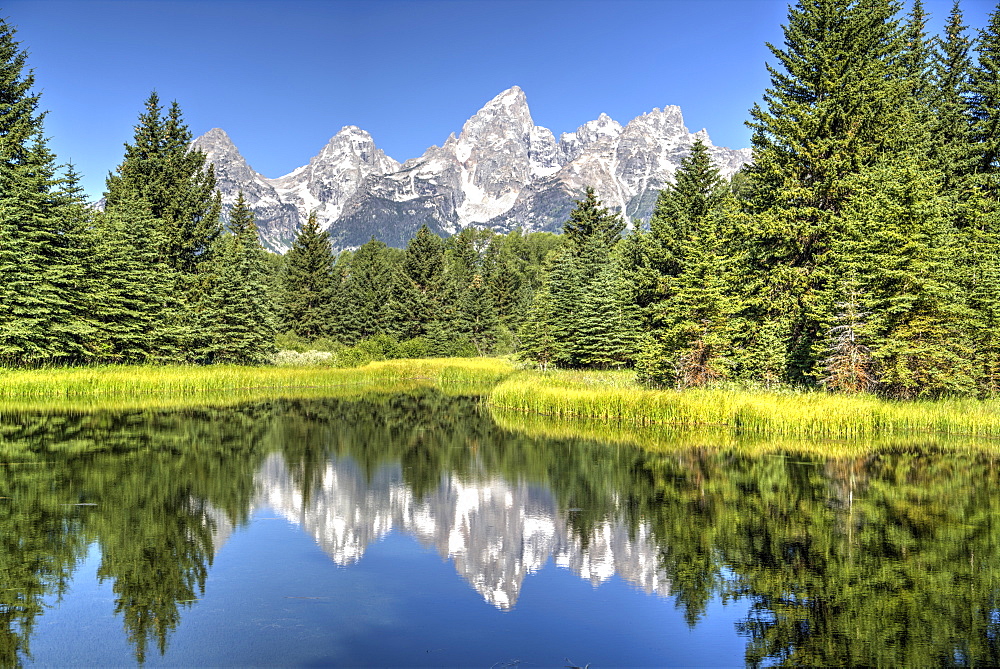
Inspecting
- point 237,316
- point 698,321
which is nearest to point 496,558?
point 698,321

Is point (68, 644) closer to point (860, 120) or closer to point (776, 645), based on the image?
point (776, 645)

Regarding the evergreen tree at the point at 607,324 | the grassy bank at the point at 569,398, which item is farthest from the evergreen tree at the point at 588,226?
the grassy bank at the point at 569,398

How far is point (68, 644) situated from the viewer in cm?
880

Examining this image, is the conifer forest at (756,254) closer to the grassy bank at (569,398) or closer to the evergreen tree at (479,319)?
the grassy bank at (569,398)

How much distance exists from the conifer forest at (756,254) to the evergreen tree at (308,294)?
23501 millimetres

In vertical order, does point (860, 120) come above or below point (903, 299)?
above

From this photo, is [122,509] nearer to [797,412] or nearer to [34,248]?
[797,412]

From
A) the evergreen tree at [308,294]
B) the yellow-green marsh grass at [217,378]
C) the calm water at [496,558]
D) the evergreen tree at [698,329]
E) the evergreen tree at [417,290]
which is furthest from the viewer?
the evergreen tree at [417,290]

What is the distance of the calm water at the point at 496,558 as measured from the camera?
915 cm

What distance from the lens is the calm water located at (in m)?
9.15

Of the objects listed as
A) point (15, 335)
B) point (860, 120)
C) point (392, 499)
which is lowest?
point (392, 499)

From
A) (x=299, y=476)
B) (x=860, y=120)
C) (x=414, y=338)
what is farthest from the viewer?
(x=414, y=338)

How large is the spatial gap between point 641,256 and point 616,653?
50528 mm

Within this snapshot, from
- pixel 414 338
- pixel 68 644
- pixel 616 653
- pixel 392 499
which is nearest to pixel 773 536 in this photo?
pixel 616 653
